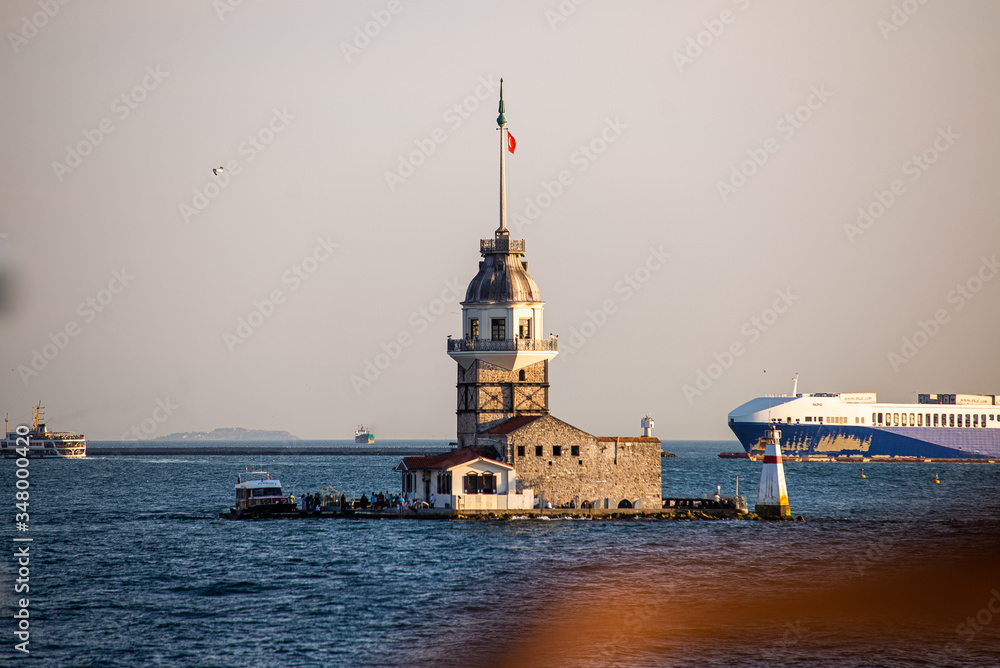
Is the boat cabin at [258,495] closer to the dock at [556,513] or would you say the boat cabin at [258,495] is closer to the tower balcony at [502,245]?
the dock at [556,513]

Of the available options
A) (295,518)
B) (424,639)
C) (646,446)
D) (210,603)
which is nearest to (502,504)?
(646,446)

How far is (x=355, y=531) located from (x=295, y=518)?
6.68 m

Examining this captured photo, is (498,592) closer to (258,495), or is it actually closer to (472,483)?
(472,483)

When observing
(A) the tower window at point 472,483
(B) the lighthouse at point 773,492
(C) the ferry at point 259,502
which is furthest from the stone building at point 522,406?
(C) the ferry at point 259,502

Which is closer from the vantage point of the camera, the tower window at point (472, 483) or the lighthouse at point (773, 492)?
the tower window at point (472, 483)

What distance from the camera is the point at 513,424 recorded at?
2655 inches

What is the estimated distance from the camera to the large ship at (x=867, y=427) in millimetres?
171250

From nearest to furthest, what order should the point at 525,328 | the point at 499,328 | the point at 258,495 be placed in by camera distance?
the point at 525,328
the point at 499,328
the point at 258,495

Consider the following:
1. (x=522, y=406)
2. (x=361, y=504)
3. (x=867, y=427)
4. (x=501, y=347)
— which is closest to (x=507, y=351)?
(x=501, y=347)

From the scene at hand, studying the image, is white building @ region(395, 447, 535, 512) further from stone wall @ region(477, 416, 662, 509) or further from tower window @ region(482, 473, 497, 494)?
stone wall @ region(477, 416, 662, 509)

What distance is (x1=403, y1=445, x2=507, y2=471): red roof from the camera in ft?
215

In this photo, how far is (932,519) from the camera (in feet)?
267

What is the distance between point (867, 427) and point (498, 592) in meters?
136

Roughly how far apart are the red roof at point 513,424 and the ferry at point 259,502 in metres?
13.2
